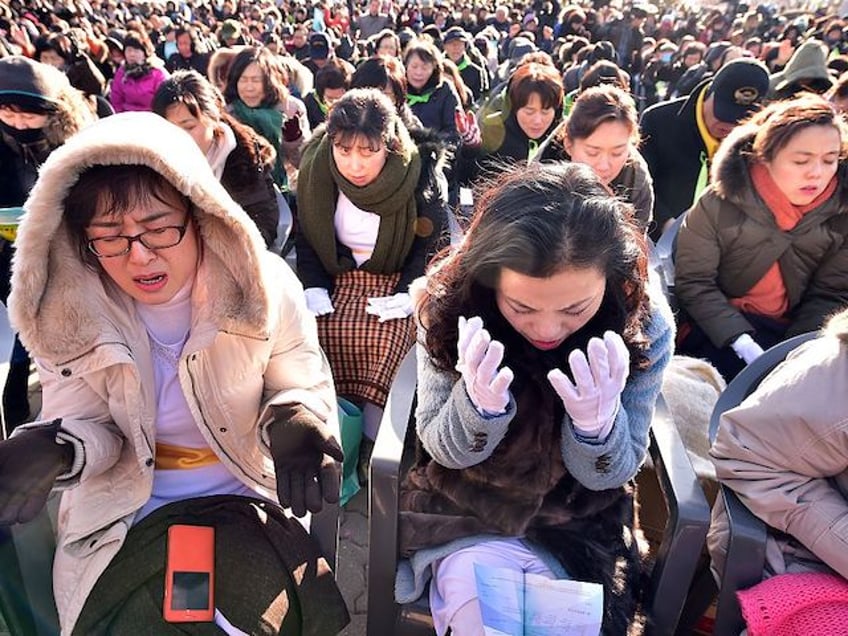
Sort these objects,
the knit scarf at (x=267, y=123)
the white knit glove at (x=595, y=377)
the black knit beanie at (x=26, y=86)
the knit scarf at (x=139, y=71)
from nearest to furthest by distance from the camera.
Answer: the white knit glove at (x=595, y=377) → the black knit beanie at (x=26, y=86) → the knit scarf at (x=267, y=123) → the knit scarf at (x=139, y=71)

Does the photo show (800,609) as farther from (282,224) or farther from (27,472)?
(282,224)

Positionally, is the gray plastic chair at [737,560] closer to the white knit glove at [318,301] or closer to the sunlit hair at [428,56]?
the white knit glove at [318,301]

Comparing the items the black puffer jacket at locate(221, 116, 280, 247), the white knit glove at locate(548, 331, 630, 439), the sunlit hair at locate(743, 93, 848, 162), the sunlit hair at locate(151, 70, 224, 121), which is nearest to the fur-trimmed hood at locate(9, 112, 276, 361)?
the white knit glove at locate(548, 331, 630, 439)

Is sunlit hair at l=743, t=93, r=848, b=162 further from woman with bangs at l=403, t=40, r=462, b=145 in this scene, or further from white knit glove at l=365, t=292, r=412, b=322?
woman with bangs at l=403, t=40, r=462, b=145

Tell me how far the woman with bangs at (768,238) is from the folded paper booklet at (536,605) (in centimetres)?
124

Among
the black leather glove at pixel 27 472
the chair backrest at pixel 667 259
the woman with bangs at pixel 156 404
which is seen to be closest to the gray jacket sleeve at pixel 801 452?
the woman with bangs at pixel 156 404

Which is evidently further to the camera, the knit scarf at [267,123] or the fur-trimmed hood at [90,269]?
the knit scarf at [267,123]

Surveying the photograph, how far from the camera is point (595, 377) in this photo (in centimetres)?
128

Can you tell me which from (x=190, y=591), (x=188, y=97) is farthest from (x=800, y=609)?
(x=188, y=97)

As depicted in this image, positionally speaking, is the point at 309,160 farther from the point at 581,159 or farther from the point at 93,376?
the point at 93,376

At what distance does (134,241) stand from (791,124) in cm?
209

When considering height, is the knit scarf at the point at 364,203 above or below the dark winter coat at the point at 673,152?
below

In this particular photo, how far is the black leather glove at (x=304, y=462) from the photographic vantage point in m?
1.45

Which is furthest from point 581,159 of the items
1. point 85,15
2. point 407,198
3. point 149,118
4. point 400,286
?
point 85,15
